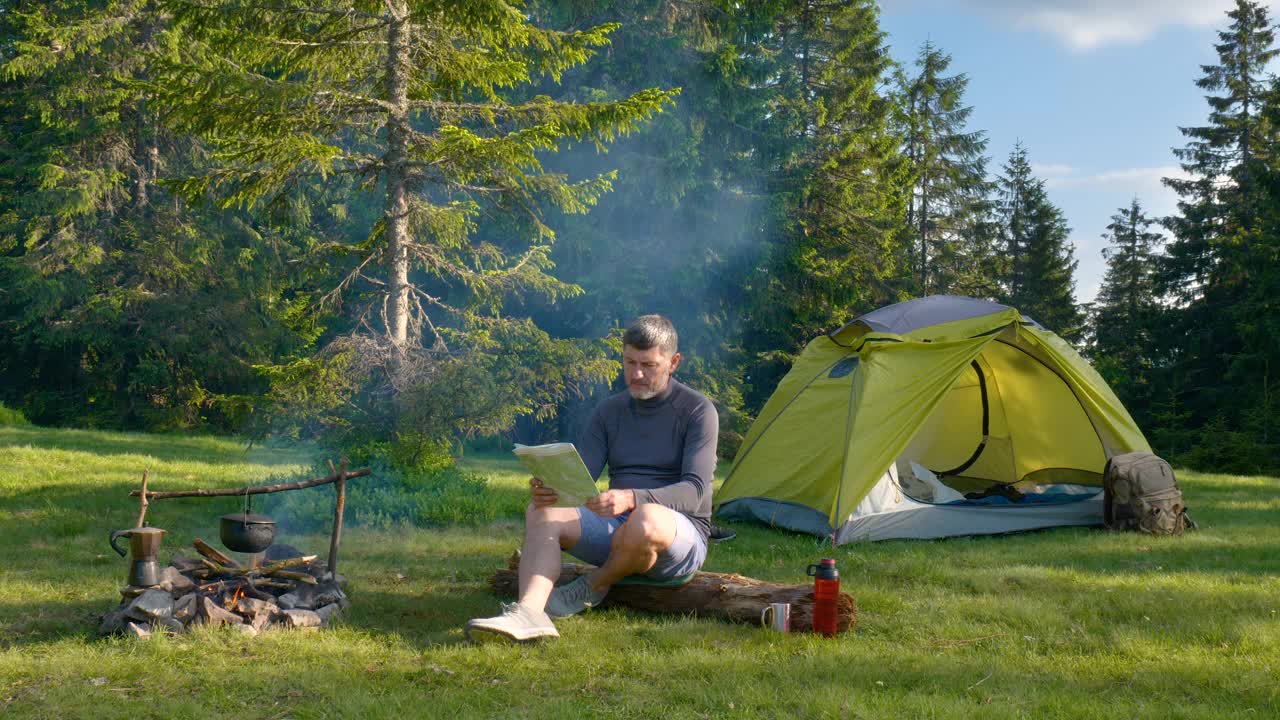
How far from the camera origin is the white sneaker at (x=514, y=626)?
3896 mm

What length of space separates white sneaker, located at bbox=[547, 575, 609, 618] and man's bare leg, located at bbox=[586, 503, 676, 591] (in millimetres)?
176

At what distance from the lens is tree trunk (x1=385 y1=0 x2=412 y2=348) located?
27.3 ft

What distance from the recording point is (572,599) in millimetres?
4445

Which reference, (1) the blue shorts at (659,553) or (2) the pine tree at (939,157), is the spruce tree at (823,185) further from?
(1) the blue shorts at (659,553)

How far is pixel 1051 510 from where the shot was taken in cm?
757

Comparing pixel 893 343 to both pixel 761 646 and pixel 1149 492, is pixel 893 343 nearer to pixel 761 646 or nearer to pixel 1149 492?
pixel 1149 492

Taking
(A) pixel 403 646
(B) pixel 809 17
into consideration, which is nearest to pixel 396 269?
(A) pixel 403 646

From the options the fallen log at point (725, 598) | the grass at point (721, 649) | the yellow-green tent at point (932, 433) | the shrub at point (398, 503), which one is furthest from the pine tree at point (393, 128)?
the fallen log at point (725, 598)

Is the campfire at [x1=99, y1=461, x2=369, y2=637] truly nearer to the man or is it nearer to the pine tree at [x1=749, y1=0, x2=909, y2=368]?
the man

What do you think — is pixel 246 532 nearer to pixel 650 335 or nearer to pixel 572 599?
pixel 572 599

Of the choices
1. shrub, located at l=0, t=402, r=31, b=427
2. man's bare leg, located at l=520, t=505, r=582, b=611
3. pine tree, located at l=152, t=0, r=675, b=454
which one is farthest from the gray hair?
shrub, located at l=0, t=402, r=31, b=427

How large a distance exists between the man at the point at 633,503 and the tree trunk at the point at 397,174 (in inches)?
175

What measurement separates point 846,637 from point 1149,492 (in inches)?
162

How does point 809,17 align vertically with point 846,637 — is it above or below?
above
